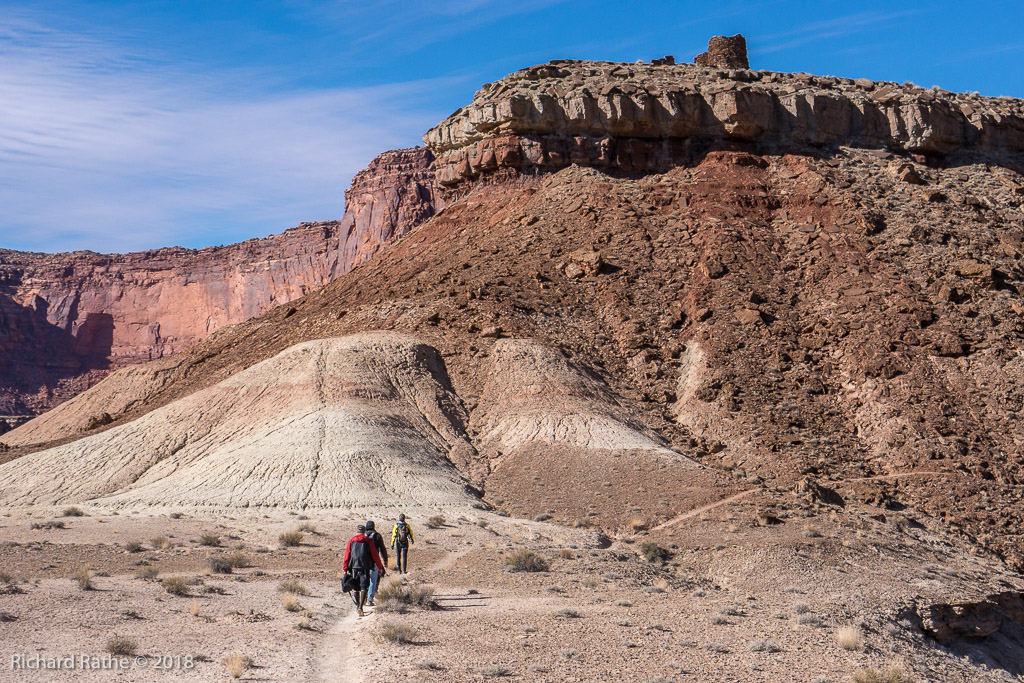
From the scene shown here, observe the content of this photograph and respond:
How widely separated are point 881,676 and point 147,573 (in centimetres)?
1233

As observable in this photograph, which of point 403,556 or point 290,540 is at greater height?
point 403,556

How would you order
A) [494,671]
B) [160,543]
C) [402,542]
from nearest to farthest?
[494,671] < [402,542] < [160,543]

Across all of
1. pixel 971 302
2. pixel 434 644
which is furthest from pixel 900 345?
pixel 434 644

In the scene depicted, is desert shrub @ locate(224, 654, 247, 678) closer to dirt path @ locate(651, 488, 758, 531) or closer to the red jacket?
the red jacket

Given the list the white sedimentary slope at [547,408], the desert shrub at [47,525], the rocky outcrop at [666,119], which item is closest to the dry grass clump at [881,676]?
the white sedimentary slope at [547,408]

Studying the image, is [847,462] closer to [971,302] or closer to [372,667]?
[971,302]

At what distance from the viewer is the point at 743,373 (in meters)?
35.7

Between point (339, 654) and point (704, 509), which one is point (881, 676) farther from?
point (704, 509)

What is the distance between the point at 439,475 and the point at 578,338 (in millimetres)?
10035

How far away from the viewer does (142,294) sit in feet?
335

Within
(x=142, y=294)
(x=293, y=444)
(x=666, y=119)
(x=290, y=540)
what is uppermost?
(x=666, y=119)

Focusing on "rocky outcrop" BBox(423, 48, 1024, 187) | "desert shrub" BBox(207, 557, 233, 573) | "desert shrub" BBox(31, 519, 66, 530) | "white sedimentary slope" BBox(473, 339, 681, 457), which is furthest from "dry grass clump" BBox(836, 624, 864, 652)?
"rocky outcrop" BBox(423, 48, 1024, 187)

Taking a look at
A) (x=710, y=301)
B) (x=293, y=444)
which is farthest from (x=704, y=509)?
(x=710, y=301)

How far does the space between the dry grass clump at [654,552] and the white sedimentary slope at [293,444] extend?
592 cm
